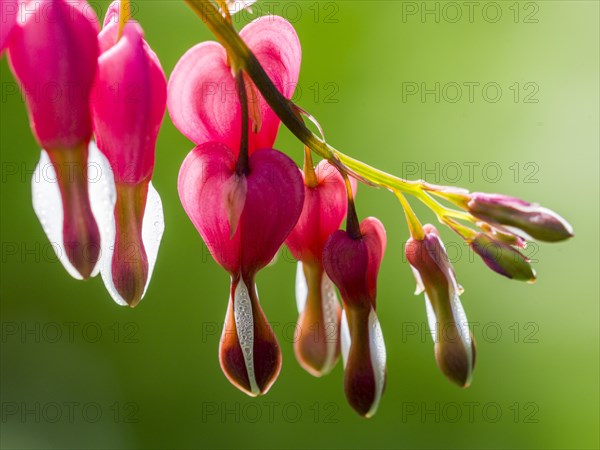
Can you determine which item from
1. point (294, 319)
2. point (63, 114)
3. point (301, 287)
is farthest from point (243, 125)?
point (294, 319)

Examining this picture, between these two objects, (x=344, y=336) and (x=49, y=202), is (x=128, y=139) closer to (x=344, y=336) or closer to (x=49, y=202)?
(x=49, y=202)

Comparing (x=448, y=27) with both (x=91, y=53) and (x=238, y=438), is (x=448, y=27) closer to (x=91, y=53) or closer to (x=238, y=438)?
(x=238, y=438)

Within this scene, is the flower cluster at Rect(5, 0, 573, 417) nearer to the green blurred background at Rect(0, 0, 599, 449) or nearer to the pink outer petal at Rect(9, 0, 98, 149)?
the pink outer petal at Rect(9, 0, 98, 149)

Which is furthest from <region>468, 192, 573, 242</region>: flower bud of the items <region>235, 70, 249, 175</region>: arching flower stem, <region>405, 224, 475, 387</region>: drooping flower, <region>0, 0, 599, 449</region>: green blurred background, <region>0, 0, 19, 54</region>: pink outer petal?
<region>0, 0, 599, 449</region>: green blurred background

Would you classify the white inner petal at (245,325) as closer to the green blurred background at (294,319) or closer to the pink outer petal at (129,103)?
the pink outer petal at (129,103)

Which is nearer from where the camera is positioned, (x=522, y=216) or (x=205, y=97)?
(x=522, y=216)

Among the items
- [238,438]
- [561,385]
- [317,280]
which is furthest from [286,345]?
[317,280]

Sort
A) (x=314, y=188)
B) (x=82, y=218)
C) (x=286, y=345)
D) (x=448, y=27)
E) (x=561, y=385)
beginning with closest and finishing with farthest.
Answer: (x=82, y=218), (x=314, y=188), (x=286, y=345), (x=561, y=385), (x=448, y=27)
